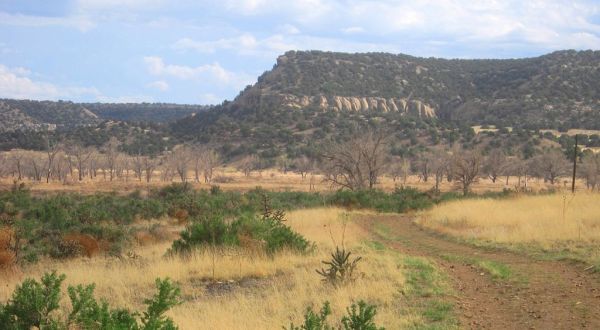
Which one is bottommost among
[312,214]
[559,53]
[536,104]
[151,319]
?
[312,214]

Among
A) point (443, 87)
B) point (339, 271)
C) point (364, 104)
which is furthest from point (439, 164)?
point (443, 87)

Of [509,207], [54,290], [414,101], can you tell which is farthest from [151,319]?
[414,101]

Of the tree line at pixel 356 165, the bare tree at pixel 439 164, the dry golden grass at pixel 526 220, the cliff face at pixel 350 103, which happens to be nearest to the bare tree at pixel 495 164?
the tree line at pixel 356 165

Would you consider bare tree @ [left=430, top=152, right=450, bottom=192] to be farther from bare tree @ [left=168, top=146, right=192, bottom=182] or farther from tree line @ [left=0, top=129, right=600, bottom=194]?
bare tree @ [left=168, top=146, right=192, bottom=182]

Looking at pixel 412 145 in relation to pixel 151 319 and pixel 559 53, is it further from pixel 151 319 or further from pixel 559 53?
pixel 151 319

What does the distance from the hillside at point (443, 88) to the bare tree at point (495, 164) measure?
22497mm

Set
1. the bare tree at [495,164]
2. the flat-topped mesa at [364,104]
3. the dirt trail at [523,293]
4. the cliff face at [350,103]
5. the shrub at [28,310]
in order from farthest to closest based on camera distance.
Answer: the flat-topped mesa at [364,104] → the cliff face at [350,103] → the bare tree at [495,164] → the dirt trail at [523,293] → the shrub at [28,310]

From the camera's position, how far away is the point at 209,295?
9.70m

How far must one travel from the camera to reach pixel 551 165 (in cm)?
6200

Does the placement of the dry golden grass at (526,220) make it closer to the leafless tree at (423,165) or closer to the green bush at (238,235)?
the green bush at (238,235)

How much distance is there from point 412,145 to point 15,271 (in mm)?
76272

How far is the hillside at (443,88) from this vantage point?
95.2 m

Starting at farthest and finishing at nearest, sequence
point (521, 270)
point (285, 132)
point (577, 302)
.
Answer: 1. point (285, 132)
2. point (521, 270)
3. point (577, 302)

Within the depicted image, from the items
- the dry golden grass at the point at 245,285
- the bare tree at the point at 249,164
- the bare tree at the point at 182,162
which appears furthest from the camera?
the bare tree at the point at 249,164
